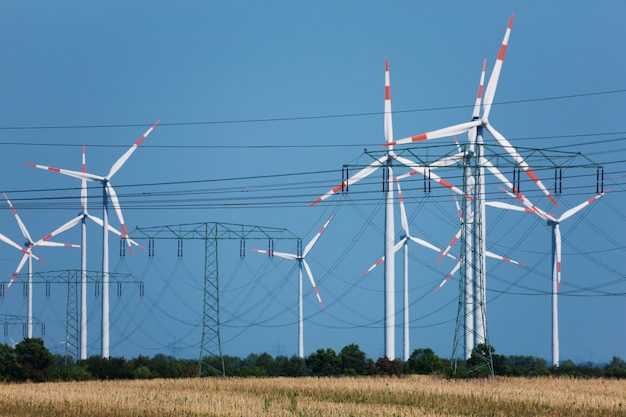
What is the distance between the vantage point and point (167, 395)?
3086 inches

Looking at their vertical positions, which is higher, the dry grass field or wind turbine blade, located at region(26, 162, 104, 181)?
wind turbine blade, located at region(26, 162, 104, 181)

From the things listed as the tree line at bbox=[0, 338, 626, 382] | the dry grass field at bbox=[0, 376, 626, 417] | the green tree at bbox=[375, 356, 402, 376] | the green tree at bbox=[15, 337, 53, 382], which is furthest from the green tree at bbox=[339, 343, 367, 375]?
the green tree at bbox=[15, 337, 53, 382]

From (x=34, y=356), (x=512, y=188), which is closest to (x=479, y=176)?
(x=512, y=188)

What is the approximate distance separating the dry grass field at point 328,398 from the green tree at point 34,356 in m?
14.1

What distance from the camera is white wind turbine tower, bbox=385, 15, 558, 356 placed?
87500mm

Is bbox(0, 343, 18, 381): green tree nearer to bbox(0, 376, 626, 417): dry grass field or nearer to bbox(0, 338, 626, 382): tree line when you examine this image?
bbox(0, 338, 626, 382): tree line

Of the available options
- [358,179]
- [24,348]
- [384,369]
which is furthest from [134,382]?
[358,179]

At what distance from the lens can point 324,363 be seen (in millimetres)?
117375

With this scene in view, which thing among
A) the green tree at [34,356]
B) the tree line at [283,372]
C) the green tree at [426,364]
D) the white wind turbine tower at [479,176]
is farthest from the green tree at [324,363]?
the green tree at [34,356]

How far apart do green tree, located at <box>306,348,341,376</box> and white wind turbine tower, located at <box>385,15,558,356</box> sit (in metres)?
17.2

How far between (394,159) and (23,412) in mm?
55119

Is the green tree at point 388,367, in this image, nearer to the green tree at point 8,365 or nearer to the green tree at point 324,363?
the green tree at point 324,363

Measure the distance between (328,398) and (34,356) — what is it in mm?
41364

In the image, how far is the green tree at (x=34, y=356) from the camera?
10607cm
